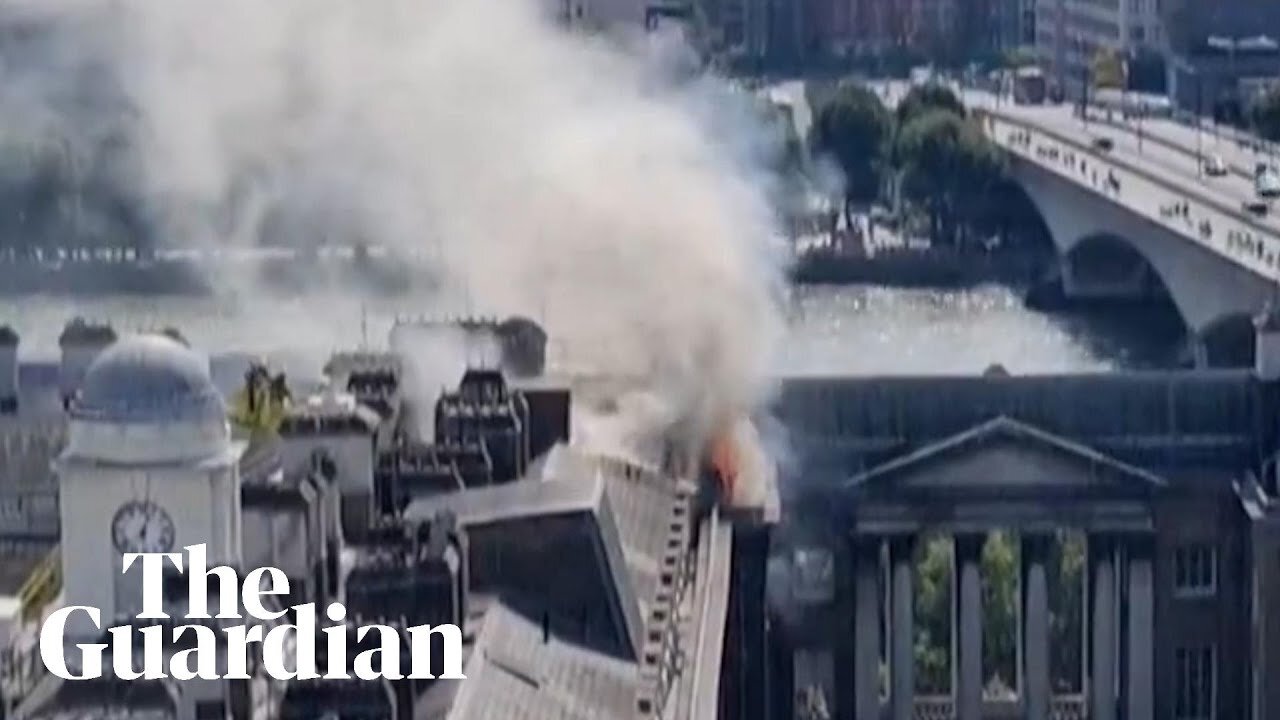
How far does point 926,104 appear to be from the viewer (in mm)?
56688

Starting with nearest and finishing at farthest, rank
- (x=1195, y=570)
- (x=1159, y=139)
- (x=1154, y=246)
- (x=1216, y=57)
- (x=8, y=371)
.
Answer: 1. (x=8, y=371)
2. (x=1195, y=570)
3. (x=1154, y=246)
4. (x=1159, y=139)
5. (x=1216, y=57)

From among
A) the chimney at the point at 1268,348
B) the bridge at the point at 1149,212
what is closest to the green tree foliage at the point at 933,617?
the chimney at the point at 1268,348

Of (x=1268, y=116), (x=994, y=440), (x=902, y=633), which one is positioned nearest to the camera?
(x=902, y=633)

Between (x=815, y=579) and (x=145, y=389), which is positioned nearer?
(x=145, y=389)

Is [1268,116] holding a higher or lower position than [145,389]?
higher

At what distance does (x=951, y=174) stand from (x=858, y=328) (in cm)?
984

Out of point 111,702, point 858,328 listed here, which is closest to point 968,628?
point 111,702

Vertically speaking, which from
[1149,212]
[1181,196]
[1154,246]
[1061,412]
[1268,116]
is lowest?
[1061,412]

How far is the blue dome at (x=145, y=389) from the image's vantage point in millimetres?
16547

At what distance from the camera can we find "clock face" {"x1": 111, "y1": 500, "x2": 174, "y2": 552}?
650 inches

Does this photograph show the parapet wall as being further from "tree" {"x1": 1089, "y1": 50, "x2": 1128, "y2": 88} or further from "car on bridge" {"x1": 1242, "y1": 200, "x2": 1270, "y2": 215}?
"tree" {"x1": 1089, "y1": 50, "x2": 1128, "y2": 88}

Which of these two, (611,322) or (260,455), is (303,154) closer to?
(611,322)

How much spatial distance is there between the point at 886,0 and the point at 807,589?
4861cm

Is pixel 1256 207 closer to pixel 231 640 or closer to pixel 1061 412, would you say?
pixel 1061 412
